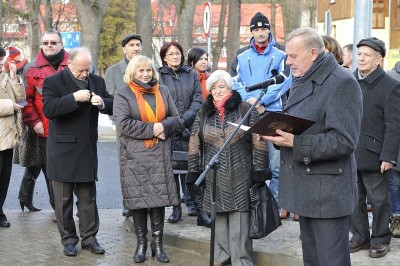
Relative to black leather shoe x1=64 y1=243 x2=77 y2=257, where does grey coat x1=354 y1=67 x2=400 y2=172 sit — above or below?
above

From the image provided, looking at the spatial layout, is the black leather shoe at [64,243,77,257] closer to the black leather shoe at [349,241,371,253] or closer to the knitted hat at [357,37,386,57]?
the black leather shoe at [349,241,371,253]

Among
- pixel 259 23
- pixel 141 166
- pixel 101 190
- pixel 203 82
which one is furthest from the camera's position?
pixel 101 190

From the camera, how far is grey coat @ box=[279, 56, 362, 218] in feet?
15.7

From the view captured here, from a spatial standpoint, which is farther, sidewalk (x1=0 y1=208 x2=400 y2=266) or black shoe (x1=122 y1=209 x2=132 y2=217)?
black shoe (x1=122 y1=209 x2=132 y2=217)

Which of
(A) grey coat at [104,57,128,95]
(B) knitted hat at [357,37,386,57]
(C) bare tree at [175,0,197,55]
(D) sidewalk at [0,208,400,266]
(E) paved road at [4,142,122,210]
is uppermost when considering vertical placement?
(C) bare tree at [175,0,197,55]

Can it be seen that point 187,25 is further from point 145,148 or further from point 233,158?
point 233,158

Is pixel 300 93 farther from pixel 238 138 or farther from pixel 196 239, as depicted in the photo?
pixel 196 239

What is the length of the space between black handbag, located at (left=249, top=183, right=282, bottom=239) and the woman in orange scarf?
88 centimetres

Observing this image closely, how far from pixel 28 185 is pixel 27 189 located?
12cm

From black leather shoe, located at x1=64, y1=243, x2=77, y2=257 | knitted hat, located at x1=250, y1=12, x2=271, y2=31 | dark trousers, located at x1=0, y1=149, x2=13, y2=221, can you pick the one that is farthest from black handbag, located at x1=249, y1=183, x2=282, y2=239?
dark trousers, located at x1=0, y1=149, x2=13, y2=221

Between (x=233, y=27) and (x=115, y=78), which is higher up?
(x=233, y=27)

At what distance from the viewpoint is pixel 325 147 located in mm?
4746

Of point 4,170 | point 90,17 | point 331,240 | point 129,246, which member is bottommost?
point 129,246

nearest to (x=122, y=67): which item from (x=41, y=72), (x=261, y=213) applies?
(x=41, y=72)
